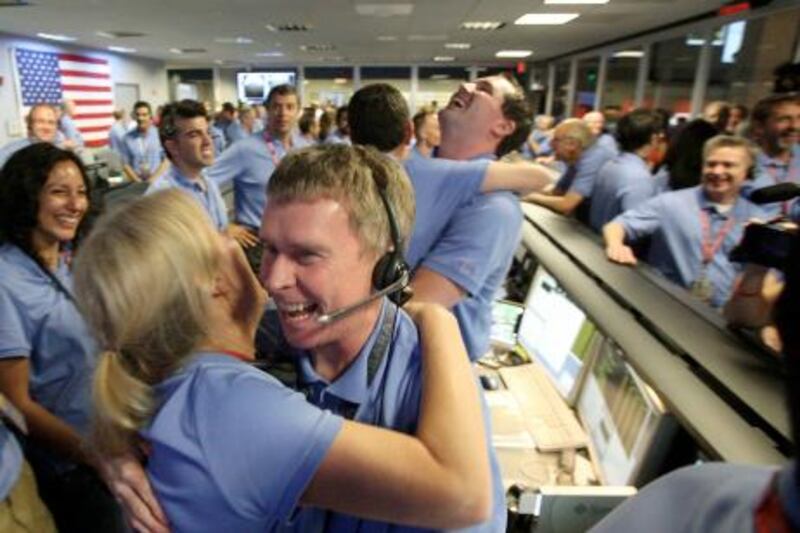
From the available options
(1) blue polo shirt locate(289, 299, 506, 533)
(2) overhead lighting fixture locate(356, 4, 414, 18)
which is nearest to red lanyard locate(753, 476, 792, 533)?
(1) blue polo shirt locate(289, 299, 506, 533)

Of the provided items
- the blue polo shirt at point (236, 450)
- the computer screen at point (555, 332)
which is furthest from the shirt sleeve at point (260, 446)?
the computer screen at point (555, 332)

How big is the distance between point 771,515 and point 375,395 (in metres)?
0.53

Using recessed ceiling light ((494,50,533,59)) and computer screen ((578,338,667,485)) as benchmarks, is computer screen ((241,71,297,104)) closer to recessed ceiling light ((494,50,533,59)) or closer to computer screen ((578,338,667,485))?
recessed ceiling light ((494,50,533,59))

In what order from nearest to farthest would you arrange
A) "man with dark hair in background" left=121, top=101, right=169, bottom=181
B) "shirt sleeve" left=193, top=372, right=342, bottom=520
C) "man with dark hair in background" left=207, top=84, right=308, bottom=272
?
"shirt sleeve" left=193, top=372, right=342, bottom=520
"man with dark hair in background" left=207, top=84, right=308, bottom=272
"man with dark hair in background" left=121, top=101, right=169, bottom=181

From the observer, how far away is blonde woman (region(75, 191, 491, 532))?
2.16 ft

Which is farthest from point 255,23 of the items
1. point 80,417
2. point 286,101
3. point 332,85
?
point 332,85

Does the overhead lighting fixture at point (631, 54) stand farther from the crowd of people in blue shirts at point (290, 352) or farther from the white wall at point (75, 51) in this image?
the white wall at point (75, 51)

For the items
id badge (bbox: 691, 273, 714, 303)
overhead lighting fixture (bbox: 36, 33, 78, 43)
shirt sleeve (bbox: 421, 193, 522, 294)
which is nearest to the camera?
shirt sleeve (bbox: 421, 193, 522, 294)

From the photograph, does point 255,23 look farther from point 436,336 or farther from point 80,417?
point 436,336

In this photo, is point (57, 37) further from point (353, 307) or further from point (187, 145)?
point (353, 307)

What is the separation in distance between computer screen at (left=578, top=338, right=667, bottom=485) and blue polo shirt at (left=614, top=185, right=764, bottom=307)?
3.22 feet

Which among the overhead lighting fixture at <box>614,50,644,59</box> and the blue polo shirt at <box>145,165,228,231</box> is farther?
the overhead lighting fixture at <box>614,50,644,59</box>

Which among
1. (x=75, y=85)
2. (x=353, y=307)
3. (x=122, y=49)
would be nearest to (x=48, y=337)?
(x=353, y=307)

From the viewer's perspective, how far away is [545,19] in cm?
764
